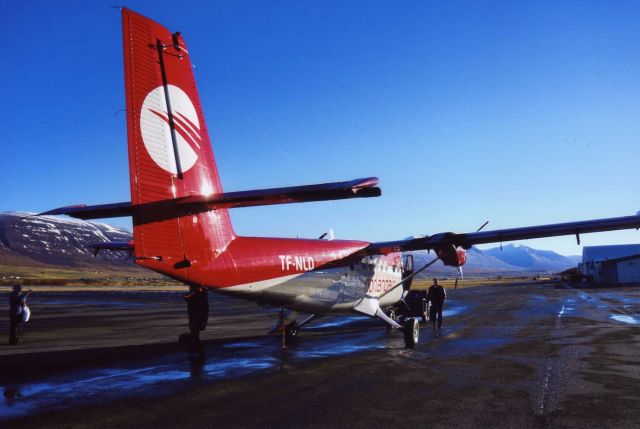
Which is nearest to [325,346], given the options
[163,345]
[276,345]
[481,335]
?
[276,345]

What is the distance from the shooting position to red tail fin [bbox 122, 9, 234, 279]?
7.95m

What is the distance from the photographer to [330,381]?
888cm

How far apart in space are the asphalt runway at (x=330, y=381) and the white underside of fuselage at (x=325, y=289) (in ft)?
4.24

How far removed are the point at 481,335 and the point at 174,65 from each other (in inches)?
518

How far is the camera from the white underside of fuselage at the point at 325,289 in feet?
35.5

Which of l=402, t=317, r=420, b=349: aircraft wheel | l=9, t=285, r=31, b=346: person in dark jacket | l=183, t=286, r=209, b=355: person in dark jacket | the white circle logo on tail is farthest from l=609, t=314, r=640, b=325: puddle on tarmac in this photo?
l=9, t=285, r=31, b=346: person in dark jacket

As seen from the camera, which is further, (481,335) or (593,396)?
(481,335)

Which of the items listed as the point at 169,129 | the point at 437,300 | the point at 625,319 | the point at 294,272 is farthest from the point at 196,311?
the point at 625,319

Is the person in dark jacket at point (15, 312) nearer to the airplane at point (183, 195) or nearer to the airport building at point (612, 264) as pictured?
the airplane at point (183, 195)

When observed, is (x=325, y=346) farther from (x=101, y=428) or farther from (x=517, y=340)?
(x=101, y=428)

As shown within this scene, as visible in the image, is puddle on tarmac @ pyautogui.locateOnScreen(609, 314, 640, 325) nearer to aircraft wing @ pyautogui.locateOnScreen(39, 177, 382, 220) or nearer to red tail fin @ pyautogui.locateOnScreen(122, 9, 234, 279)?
aircraft wing @ pyautogui.locateOnScreen(39, 177, 382, 220)

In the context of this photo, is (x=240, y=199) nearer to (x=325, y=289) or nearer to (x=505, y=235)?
(x=325, y=289)

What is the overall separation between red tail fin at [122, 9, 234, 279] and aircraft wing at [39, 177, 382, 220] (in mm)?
155

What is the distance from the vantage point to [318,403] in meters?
7.27
